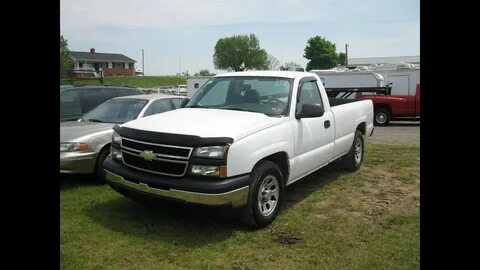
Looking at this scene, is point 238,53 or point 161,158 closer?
point 161,158

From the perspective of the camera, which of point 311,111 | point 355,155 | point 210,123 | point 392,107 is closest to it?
point 210,123

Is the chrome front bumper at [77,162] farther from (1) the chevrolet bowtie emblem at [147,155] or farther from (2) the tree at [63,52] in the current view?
(1) the chevrolet bowtie emblem at [147,155]

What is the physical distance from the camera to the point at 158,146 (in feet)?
14.7

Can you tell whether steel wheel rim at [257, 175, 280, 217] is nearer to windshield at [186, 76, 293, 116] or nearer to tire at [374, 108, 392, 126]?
windshield at [186, 76, 293, 116]

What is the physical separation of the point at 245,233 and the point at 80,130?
3.41 meters

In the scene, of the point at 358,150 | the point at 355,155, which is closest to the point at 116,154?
the point at 355,155

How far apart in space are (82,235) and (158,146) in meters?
1.25

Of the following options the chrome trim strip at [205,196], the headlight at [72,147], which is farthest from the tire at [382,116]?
the chrome trim strip at [205,196]

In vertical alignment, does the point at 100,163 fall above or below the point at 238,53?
below

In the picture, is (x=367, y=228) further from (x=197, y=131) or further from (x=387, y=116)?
(x=387, y=116)

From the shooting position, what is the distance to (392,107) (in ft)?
59.8

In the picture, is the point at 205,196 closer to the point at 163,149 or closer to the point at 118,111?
the point at 163,149

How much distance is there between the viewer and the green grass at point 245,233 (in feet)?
12.9
